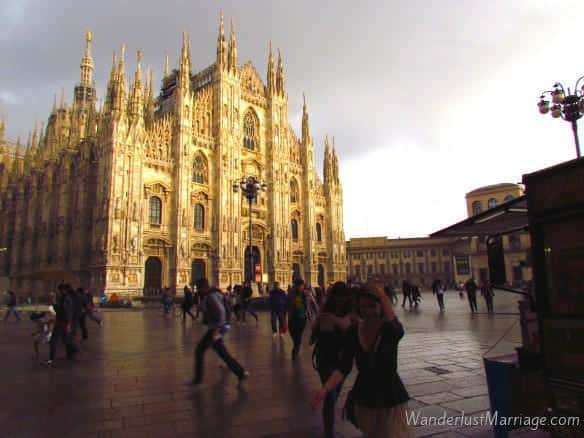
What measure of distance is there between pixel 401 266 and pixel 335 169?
3534cm

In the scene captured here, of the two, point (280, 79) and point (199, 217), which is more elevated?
point (280, 79)

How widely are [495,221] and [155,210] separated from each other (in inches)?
1226

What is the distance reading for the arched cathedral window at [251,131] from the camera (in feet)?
135

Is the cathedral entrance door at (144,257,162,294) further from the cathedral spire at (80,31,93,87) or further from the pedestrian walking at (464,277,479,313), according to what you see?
the cathedral spire at (80,31,93,87)

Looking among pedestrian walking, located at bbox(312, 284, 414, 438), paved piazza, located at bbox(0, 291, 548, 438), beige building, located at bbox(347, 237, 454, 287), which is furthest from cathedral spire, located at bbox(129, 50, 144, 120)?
beige building, located at bbox(347, 237, 454, 287)

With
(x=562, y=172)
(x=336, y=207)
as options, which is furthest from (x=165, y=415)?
(x=336, y=207)

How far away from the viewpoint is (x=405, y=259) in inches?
2995

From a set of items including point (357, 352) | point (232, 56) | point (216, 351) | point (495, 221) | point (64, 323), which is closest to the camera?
point (357, 352)

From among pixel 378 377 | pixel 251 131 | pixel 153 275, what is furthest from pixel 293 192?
pixel 378 377

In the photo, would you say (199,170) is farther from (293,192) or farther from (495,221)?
(495,221)

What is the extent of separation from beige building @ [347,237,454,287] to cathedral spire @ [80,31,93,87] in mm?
53110

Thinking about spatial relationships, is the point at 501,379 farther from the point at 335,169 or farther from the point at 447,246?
the point at 447,246

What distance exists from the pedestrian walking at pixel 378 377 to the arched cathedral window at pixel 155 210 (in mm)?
31671

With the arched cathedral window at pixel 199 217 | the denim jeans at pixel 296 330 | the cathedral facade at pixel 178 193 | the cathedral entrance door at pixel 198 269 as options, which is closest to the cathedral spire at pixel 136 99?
the cathedral facade at pixel 178 193
